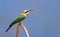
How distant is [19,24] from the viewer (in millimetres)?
1175

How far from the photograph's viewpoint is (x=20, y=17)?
128 centimetres

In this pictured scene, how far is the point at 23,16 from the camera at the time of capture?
1298mm

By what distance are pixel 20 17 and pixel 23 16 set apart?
1.0 inches

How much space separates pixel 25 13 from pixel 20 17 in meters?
0.04

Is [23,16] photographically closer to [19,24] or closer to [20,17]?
[20,17]

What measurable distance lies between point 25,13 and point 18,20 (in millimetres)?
64

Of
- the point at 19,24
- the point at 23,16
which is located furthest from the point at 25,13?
the point at 19,24

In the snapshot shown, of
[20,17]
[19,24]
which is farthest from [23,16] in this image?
[19,24]

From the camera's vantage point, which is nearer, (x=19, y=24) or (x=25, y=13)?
(x=19, y=24)

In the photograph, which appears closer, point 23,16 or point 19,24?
point 19,24

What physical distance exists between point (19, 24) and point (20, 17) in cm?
12

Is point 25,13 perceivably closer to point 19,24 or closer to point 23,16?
point 23,16

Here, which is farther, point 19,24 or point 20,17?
point 20,17
